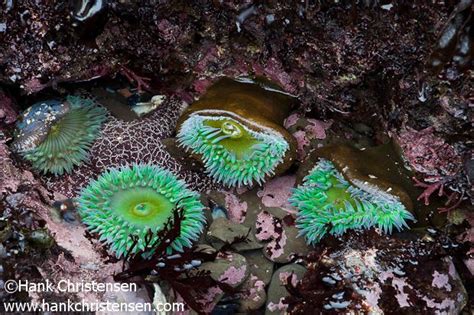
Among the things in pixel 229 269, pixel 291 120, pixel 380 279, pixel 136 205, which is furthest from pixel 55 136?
pixel 380 279

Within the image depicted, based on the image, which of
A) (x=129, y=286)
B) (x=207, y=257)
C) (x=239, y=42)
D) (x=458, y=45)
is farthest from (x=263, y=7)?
(x=129, y=286)

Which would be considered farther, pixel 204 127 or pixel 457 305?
pixel 204 127

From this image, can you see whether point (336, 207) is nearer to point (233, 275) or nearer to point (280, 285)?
point (280, 285)

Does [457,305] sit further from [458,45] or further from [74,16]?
[74,16]

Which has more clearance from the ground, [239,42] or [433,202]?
[239,42]

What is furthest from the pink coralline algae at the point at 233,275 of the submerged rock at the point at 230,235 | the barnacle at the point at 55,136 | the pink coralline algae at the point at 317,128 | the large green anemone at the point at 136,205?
the barnacle at the point at 55,136

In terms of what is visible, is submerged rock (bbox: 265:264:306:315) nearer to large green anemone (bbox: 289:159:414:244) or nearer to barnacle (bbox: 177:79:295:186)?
large green anemone (bbox: 289:159:414:244)
